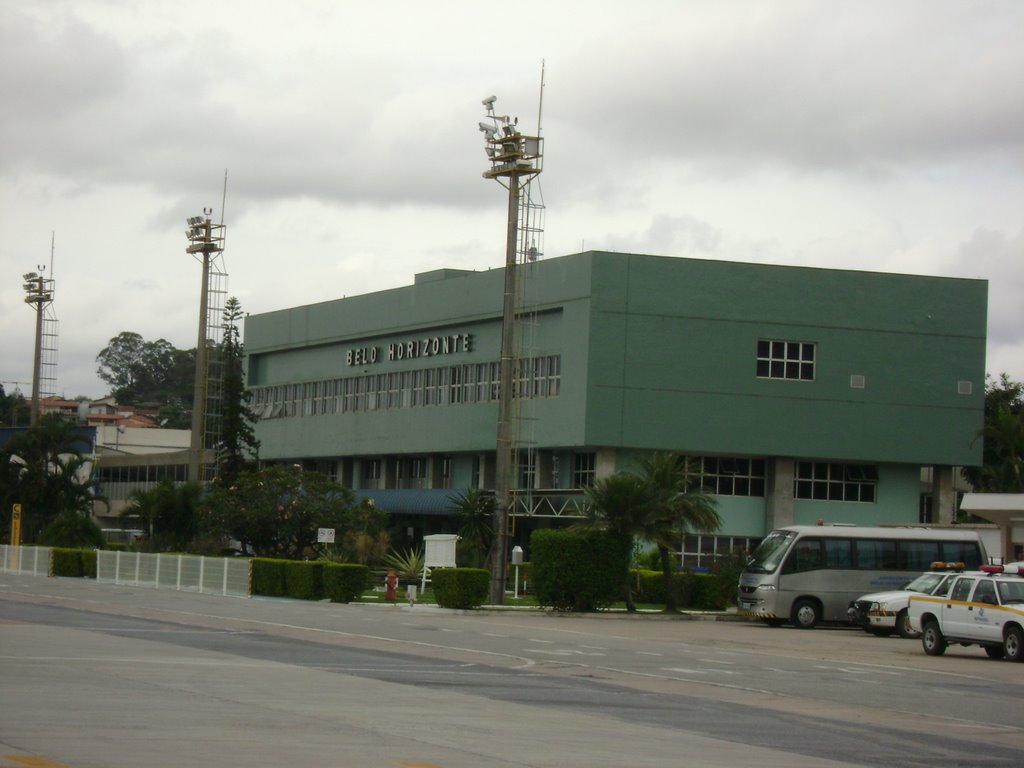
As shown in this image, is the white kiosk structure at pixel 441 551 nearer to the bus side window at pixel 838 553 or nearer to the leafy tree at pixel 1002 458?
the bus side window at pixel 838 553

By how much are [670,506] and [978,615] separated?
1506 centimetres

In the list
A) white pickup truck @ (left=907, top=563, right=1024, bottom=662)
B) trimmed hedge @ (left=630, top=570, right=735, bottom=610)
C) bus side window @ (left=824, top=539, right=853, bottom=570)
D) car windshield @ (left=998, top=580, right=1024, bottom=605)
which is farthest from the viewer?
trimmed hedge @ (left=630, top=570, right=735, bottom=610)

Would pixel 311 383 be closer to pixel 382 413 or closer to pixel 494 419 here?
pixel 382 413

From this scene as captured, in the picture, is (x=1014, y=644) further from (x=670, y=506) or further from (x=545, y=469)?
(x=545, y=469)

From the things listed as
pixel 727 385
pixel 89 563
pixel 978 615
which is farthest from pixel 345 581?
pixel 727 385

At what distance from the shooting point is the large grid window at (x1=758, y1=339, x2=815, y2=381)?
2554 inches

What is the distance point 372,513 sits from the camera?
62.3m

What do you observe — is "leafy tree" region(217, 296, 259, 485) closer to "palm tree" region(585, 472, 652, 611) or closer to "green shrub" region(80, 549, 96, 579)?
"green shrub" region(80, 549, 96, 579)

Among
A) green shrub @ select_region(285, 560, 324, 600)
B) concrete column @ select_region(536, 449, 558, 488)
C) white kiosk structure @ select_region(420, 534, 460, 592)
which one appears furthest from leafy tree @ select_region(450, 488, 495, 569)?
green shrub @ select_region(285, 560, 324, 600)

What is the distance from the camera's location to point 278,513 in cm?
5806

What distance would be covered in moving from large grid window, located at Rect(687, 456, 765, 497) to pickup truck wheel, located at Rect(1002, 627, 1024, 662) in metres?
36.1

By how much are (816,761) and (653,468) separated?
31130mm

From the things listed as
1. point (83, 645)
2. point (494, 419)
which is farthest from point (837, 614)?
point (494, 419)

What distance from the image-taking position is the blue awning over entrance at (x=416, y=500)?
227ft
